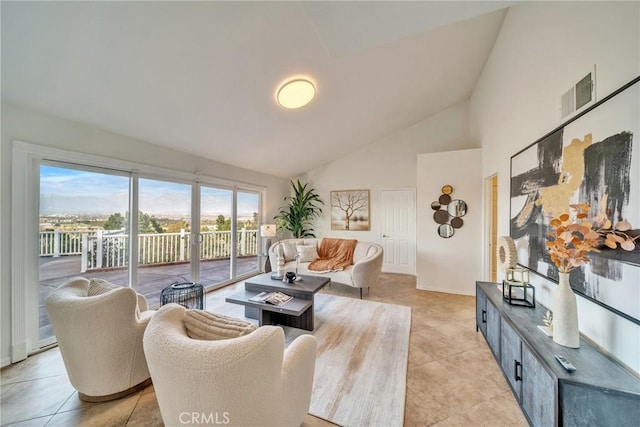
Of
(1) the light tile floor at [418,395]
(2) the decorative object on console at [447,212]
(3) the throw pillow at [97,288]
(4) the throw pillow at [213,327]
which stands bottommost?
(1) the light tile floor at [418,395]

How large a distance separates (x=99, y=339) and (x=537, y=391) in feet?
9.02

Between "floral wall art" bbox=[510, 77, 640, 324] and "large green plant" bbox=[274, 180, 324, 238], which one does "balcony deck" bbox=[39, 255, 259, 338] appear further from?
"floral wall art" bbox=[510, 77, 640, 324]

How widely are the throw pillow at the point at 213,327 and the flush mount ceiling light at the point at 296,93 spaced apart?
2590 mm

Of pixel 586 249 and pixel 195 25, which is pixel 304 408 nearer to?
pixel 586 249

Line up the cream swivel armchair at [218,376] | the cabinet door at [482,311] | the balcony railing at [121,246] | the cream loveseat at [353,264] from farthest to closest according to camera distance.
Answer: the cream loveseat at [353,264] → the balcony railing at [121,246] → the cabinet door at [482,311] → the cream swivel armchair at [218,376]

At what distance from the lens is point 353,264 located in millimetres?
4125

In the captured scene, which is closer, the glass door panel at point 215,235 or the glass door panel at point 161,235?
the glass door panel at point 161,235

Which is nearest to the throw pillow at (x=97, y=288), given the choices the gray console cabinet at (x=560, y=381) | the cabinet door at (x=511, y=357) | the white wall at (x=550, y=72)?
the gray console cabinet at (x=560, y=381)

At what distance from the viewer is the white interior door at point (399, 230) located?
502 cm

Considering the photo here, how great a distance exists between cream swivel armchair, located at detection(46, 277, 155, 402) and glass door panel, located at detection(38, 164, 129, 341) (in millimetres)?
1090

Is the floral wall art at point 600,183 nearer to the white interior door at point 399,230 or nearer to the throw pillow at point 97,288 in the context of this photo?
the white interior door at point 399,230

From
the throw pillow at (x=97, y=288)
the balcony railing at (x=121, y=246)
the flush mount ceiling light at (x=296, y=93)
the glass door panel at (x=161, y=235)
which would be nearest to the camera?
the throw pillow at (x=97, y=288)

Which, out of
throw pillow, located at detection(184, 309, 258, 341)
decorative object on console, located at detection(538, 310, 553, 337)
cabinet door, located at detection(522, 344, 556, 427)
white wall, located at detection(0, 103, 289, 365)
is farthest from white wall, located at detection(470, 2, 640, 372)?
white wall, located at detection(0, 103, 289, 365)

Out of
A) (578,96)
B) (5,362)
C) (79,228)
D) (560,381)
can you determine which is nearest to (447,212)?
(578,96)
